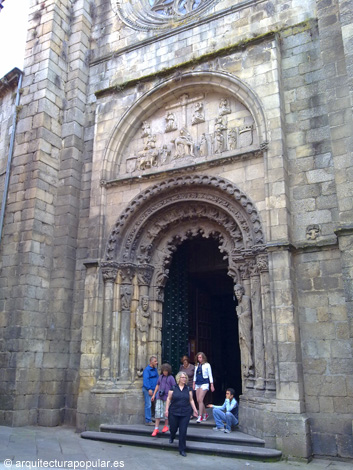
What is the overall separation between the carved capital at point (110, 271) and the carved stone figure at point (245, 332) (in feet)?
9.15

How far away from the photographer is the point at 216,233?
9484mm

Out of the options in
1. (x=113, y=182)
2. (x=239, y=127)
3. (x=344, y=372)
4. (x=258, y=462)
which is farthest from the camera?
(x=113, y=182)

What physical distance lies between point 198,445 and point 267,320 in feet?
7.96

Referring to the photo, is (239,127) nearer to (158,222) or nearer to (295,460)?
(158,222)

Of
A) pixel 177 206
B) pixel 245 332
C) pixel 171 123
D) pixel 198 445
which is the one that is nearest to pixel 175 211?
pixel 177 206

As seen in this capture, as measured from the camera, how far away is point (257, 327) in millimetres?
8000

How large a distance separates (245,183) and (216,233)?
136cm

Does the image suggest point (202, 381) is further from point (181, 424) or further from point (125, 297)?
point (125, 297)

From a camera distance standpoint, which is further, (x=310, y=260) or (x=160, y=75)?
(x=160, y=75)

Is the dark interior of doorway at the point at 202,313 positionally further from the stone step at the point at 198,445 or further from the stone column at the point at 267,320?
the stone column at the point at 267,320

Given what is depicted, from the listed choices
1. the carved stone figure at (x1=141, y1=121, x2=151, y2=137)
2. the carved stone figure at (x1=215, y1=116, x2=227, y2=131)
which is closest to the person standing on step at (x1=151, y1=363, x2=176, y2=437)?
the carved stone figure at (x1=215, y1=116, x2=227, y2=131)

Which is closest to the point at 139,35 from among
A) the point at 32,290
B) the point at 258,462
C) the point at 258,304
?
the point at 32,290

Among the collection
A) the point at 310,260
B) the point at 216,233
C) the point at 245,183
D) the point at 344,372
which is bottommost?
the point at 344,372

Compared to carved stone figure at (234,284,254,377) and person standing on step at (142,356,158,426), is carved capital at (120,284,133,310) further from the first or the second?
carved stone figure at (234,284,254,377)
